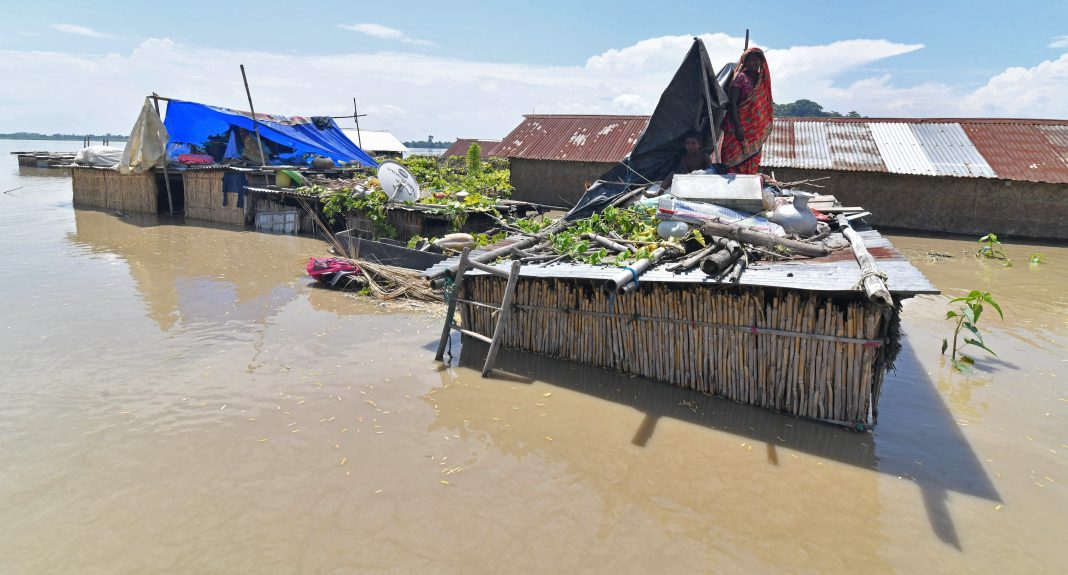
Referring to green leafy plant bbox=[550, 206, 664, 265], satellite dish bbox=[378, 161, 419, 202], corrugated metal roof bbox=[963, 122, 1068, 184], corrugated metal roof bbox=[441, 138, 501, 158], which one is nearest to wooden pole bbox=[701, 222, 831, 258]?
green leafy plant bbox=[550, 206, 664, 265]

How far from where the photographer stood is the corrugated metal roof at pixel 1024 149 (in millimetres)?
15727

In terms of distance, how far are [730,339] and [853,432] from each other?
1372 millimetres

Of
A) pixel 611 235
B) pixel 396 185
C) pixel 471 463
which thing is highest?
pixel 396 185

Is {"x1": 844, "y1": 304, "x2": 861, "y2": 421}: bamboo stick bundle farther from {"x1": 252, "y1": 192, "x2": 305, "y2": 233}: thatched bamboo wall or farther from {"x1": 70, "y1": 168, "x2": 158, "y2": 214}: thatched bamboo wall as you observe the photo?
{"x1": 70, "y1": 168, "x2": 158, "y2": 214}: thatched bamboo wall

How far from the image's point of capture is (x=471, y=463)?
5.02m

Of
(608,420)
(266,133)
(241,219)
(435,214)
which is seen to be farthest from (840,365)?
(266,133)

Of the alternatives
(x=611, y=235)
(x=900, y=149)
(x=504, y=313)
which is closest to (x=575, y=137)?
(x=900, y=149)

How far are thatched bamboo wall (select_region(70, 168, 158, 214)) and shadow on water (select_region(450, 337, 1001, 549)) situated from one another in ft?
57.5

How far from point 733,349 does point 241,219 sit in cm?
1650

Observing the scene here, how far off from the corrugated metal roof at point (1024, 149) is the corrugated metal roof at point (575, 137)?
1031cm

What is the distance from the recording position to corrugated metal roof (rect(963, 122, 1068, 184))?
51.6 feet

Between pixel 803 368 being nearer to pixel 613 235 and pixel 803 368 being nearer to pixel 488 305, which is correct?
pixel 613 235

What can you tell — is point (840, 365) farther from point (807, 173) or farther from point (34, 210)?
point (34, 210)

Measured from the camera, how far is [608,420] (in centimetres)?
579
